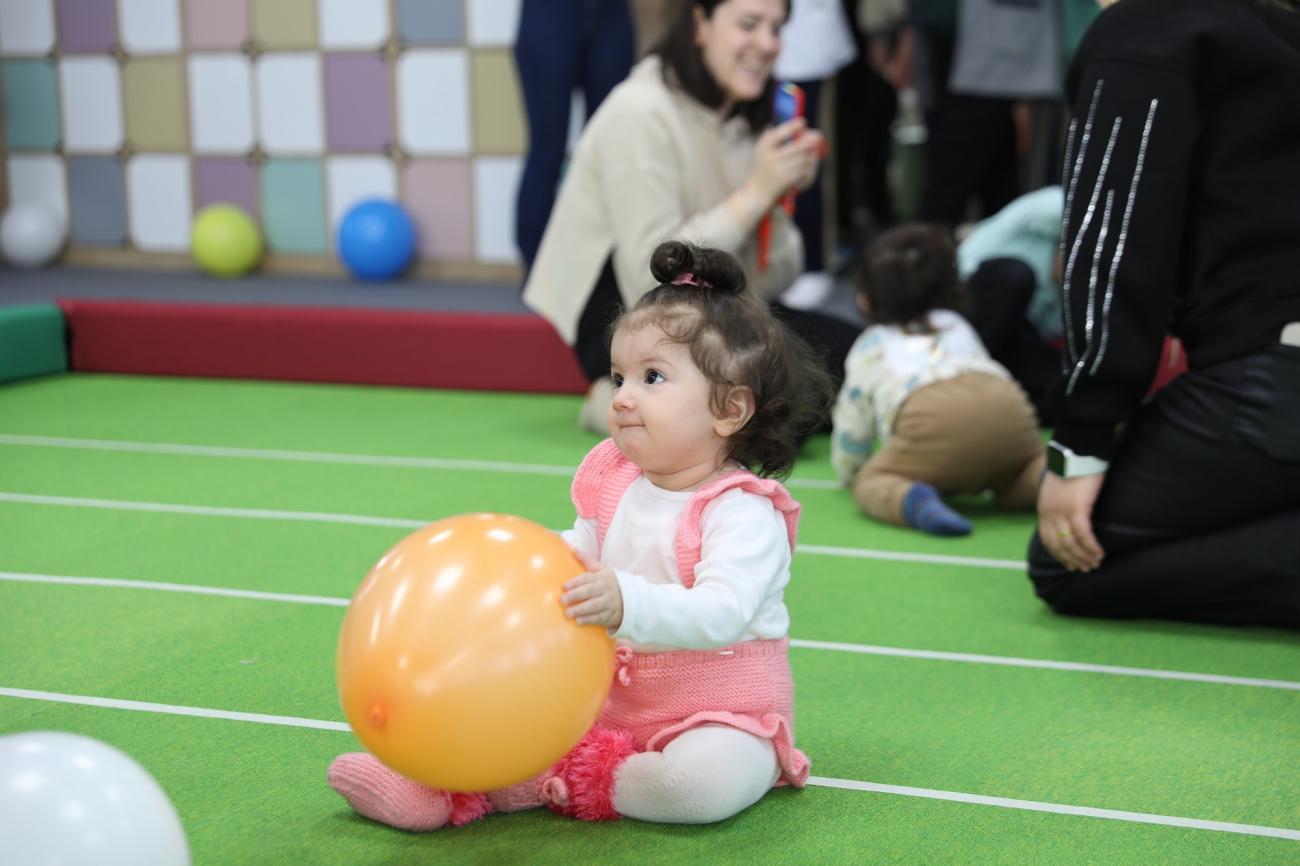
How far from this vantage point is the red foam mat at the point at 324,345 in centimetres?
482

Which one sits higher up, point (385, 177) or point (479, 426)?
point (385, 177)

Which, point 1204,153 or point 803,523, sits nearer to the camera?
point 1204,153

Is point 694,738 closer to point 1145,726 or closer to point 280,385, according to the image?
point 1145,726

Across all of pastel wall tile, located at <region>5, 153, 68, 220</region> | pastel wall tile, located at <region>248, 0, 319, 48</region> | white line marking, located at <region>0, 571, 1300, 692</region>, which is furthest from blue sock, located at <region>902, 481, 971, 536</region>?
→ pastel wall tile, located at <region>5, 153, 68, 220</region>

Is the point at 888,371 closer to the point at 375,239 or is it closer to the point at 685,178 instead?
the point at 685,178

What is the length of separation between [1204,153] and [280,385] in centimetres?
337

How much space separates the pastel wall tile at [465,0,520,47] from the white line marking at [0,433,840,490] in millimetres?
2406

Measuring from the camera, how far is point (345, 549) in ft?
9.82

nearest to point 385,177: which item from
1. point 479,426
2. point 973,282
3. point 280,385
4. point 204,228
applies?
point 204,228

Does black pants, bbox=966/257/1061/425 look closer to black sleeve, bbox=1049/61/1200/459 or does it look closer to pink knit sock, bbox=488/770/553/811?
black sleeve, bbox=1049/61/1200/459

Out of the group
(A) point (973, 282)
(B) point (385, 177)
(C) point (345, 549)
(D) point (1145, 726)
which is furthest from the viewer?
(B) point (385, 177)

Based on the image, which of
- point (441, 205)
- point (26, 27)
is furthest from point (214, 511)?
point (26, 27)

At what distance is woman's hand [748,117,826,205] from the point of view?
3.64 metres

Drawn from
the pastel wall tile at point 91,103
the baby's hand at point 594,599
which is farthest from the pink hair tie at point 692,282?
the pastel wall tile at point 91,103
